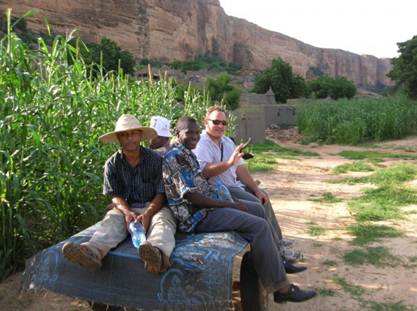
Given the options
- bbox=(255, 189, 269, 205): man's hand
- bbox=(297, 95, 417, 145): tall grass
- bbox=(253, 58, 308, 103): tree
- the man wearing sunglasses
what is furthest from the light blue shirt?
bbox=(253, 58, 308, 103): tree

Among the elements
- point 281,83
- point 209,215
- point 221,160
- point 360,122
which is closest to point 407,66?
point 360,122

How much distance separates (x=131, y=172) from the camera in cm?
307

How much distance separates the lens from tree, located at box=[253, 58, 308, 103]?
33094 millimetres

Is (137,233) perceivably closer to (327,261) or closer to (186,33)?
(327,261)

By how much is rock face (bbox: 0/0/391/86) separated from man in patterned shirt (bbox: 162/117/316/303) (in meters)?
36.6

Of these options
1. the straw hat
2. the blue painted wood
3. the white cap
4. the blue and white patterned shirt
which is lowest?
the blue painted wood

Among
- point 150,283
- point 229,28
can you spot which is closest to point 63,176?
point 150,283

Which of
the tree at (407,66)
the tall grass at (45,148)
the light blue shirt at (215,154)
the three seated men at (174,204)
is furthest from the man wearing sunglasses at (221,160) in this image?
the tree at (407,66)

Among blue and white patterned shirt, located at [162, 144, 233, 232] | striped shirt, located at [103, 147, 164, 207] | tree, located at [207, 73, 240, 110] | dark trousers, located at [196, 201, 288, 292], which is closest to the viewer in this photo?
dark trousers, located at [196, 201, 288, 292]

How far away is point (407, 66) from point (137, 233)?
78.9ft

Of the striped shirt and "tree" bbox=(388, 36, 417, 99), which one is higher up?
"tree" bbox=(388, 36, 417, 99)

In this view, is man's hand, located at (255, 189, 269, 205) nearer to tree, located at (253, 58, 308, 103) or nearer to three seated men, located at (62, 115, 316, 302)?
three seated men, located at (62, 115, 316, 302)

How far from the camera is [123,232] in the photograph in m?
2.78

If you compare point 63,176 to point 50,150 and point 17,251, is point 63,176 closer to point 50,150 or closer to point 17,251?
point 50,150
